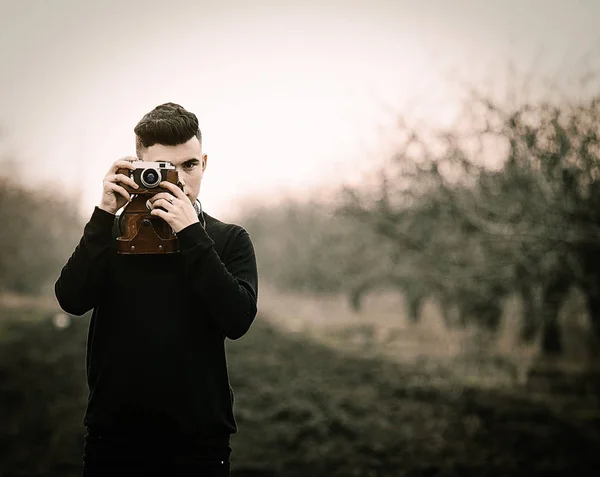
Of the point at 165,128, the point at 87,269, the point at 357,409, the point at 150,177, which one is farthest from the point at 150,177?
the point at 357,409

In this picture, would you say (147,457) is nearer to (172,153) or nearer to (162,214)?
(162,214)

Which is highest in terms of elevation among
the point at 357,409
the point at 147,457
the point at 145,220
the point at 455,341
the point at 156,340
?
the point at 145,220

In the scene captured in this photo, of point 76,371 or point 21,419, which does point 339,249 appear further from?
point 21,419

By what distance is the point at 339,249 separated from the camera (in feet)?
90.9

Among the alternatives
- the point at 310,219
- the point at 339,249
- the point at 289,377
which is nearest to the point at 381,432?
the point at 289,377

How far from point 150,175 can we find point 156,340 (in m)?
0.50

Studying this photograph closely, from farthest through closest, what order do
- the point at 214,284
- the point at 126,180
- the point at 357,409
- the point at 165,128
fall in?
the point at 357,409, the point at 165,128, the point at 126,180, the point at 214,284

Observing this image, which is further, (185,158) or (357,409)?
(357,409)

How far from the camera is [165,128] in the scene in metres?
2.23

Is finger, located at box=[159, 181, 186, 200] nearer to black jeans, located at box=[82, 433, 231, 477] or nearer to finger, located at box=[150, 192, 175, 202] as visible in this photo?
finger, located at box=[150, 192, 175, 202]

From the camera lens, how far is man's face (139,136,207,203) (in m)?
2.24

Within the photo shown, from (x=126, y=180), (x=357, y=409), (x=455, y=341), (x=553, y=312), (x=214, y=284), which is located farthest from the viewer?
(x=455, y=341)

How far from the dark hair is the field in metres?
4.88

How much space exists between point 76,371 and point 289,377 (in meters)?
3.90
